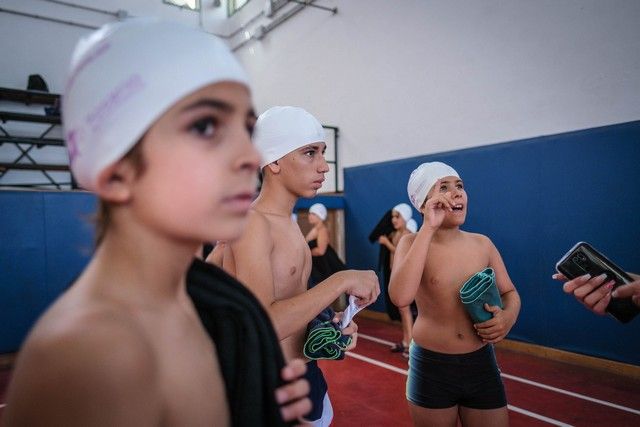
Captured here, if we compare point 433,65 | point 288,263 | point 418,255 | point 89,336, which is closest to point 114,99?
point 89,336

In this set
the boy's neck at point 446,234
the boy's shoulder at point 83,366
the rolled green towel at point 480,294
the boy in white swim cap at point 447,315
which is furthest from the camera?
the boy's neck at point 446,234

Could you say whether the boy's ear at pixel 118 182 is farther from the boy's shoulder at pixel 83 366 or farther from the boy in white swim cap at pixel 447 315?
the boy in white swim cap at pixel 447 315

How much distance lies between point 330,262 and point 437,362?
13.7 ft

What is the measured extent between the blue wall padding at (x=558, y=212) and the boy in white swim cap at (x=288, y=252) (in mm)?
4406

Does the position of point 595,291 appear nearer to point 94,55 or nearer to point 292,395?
point 292,395

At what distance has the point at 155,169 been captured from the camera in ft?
2.56

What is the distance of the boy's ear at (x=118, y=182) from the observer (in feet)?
2.61

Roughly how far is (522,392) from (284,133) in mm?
4062

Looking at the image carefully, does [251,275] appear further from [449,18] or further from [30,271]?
[449,18]

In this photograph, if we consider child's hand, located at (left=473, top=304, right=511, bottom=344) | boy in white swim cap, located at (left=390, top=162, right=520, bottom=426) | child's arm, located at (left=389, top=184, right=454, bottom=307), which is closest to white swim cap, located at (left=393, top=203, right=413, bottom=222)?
boy in white swim cap, located at (left=390, top=162, right=520, bottom=426)

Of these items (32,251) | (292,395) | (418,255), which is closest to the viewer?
(292,395)

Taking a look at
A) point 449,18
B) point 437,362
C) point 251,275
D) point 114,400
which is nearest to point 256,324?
point 114,400

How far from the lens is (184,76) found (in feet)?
2.56

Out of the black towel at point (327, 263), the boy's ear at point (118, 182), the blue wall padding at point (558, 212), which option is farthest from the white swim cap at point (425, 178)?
the black towel at point (327, 263)
